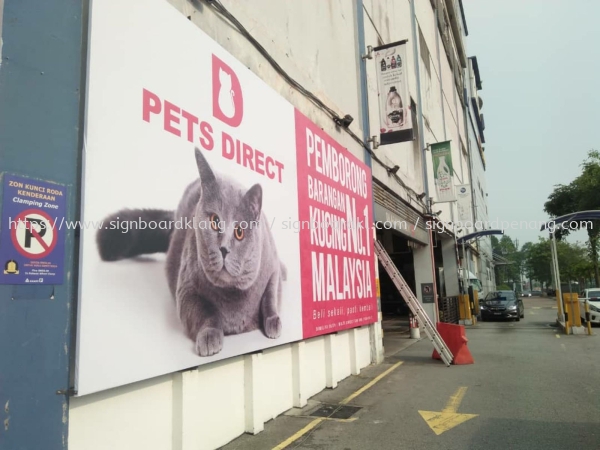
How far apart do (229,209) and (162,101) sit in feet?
4.70

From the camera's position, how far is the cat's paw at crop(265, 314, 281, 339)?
583cm

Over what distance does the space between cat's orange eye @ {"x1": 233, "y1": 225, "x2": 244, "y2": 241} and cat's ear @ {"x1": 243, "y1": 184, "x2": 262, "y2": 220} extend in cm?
29

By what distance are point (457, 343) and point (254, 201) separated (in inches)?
268

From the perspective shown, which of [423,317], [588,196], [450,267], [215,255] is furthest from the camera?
[588,196]

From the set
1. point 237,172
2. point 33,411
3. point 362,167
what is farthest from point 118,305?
point 362,167

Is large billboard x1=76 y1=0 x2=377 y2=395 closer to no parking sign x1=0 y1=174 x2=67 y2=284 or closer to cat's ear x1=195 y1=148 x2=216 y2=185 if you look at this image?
cat's ear x1=195 y1=148 x2=216 y2=185

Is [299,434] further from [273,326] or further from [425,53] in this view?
[425,53]

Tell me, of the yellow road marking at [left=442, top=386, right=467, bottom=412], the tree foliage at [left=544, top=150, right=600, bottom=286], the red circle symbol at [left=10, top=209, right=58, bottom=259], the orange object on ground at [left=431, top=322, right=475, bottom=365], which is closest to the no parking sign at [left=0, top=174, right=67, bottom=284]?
the red circle symbol at [left=10, top=209, right=58, bottom=259]

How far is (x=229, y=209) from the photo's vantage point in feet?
17.1

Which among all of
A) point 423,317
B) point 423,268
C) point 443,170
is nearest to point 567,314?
point 423,268

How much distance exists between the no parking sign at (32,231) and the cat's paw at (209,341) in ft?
5.47

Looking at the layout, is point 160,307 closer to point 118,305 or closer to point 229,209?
point 118,305

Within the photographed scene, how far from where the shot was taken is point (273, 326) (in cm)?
596

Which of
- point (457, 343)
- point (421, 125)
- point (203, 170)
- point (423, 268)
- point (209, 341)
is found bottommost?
point (457, 343)
